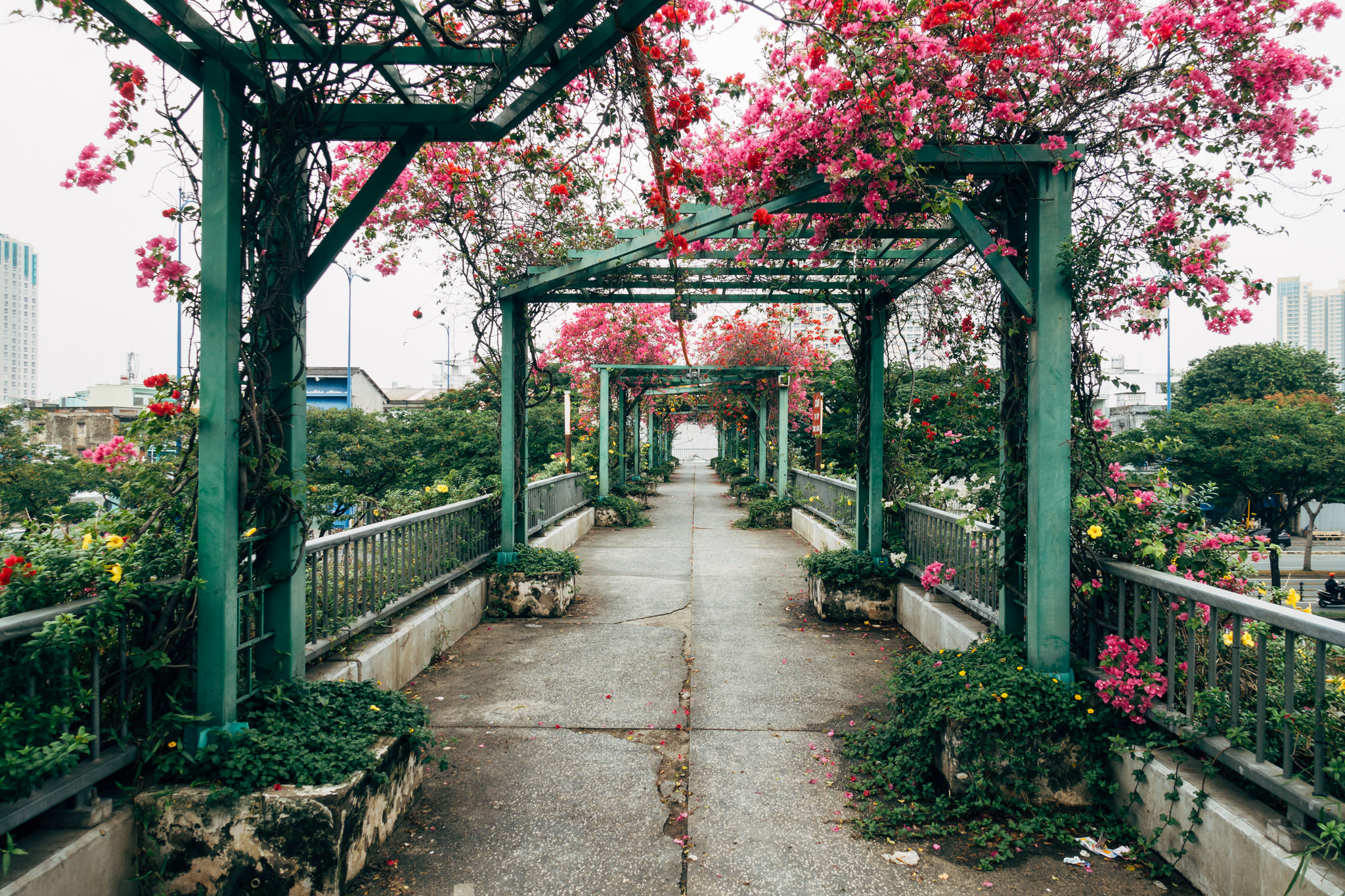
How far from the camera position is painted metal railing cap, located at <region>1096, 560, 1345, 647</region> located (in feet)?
7.16

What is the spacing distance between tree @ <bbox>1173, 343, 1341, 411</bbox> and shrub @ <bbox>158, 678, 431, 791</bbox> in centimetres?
3718

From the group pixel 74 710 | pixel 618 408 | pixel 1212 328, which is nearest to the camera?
pixel 74 710

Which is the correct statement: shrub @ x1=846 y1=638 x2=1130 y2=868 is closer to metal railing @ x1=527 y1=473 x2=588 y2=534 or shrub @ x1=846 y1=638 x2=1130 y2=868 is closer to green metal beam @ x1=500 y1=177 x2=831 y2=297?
green metal beam @ x1=500 y1=177 x2=831 y2=297

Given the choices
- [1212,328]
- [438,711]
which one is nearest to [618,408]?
[438,711]

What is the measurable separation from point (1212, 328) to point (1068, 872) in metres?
2.57

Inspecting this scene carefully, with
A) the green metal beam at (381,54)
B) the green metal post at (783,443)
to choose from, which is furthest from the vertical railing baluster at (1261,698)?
the green metal post at (783,443)

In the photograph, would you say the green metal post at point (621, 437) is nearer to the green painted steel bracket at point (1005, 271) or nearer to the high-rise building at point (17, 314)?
the green painted steel bracket at point (1005, 271)

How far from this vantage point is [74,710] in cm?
234

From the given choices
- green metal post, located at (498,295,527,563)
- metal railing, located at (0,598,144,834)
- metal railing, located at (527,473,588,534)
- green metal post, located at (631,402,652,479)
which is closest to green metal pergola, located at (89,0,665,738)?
metal railing, located at (0,598,144,834)

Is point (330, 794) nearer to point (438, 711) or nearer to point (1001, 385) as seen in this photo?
point (438, 711)

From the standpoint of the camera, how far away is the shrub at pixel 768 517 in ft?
45.8

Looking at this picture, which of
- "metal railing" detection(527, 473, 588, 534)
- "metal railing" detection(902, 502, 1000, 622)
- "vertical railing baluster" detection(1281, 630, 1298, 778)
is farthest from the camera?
"metal railing" detection(527, 473, 588, 534)

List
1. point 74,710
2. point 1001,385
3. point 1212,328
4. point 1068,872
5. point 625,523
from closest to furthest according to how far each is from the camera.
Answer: point 74,710, point 1068,872, point 1212,328, point 1001,385, point 625,523

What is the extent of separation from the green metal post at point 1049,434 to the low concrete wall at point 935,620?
104cm
